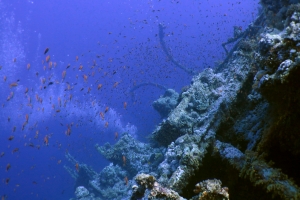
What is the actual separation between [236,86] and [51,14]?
437 feet

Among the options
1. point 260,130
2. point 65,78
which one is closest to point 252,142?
point 260,130

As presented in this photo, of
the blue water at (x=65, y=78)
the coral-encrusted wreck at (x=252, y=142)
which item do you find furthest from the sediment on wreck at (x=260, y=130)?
the blue water at (x=65, y=78)

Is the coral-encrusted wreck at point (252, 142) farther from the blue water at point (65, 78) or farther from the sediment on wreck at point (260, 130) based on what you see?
the blue water at point (65, 78)

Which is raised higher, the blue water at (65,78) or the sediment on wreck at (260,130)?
the blue water at (65,78)

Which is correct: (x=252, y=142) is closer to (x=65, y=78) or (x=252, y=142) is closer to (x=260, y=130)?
(x=260, y=130)

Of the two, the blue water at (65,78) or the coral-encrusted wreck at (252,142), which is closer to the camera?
the coral-encrusted wreck at (252,142)

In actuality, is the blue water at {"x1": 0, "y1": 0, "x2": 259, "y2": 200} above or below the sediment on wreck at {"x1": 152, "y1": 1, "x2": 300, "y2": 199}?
above

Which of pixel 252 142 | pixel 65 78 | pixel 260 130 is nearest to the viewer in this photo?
pixel 260 130

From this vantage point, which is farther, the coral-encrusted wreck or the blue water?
the blue water

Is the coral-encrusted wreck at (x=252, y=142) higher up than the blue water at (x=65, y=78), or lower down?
lower down

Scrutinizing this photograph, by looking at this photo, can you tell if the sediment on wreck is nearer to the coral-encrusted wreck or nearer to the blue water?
the coral-encrusted wreck

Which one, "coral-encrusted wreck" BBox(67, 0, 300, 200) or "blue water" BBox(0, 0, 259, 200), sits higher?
"blue water" BBox(0, 0, 259, 200)

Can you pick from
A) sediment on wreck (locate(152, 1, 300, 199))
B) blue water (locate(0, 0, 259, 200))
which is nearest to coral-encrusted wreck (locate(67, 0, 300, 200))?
sediment on wreck (locate(152, 1, 300, 199))

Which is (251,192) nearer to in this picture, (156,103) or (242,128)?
(242,128)
